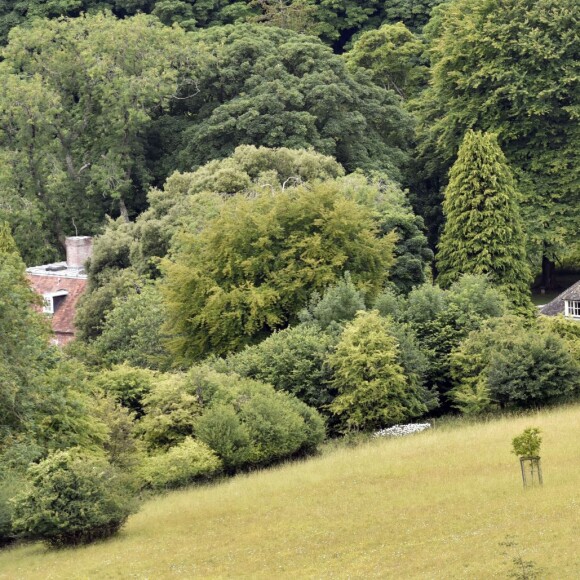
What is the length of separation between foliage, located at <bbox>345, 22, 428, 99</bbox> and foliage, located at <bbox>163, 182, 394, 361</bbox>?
30.8 meters

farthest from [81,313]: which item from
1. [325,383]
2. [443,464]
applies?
[443,464]

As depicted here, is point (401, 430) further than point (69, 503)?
Yes

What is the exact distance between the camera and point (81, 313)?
64.8m

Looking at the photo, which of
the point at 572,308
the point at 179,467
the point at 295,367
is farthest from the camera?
the point at 572,308

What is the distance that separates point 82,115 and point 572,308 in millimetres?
28928

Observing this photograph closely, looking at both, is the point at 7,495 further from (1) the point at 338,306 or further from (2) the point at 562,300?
(2) the point at 562,300

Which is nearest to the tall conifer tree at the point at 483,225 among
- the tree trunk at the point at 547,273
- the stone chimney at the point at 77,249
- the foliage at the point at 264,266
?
the tree trunk at the point at 547,273

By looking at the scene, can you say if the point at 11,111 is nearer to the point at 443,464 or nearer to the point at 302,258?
the point at 302,258

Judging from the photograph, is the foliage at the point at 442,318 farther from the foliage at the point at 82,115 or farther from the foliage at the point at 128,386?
the foliage at the point at 82,115

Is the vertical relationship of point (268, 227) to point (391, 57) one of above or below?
below

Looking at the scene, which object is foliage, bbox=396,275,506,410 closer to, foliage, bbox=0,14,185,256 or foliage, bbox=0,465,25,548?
foliage, bbox=0,465,25,548

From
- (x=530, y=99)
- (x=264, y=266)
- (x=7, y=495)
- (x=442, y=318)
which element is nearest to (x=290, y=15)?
(x=530, y=99)

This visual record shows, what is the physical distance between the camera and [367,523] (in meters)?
33.1

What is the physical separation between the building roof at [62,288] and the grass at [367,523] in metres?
29.1
